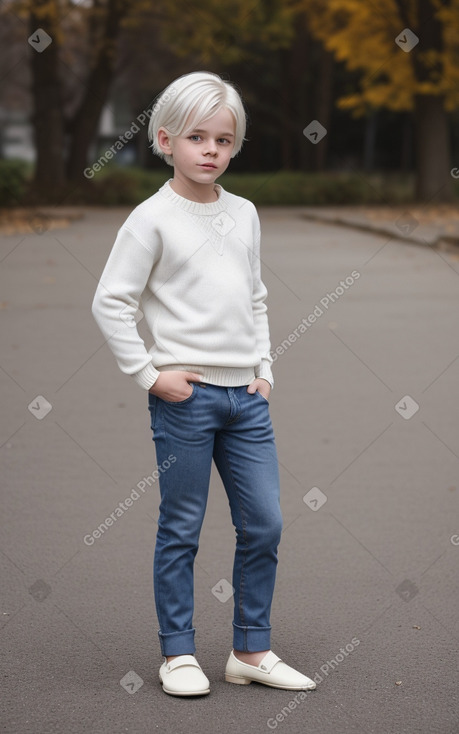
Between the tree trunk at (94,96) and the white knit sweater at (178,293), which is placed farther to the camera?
the tree trunk at (94,96)

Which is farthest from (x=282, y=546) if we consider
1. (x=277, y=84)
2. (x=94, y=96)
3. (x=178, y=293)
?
(x=277, y=84)

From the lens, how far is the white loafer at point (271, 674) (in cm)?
330

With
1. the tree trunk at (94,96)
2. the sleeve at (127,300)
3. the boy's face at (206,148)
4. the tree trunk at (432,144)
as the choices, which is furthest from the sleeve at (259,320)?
the tree trunk at (94,96)

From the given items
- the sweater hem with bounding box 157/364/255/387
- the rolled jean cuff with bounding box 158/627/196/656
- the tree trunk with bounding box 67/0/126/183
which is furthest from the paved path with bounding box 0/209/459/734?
the tree trunk with bounding box 67/0/126/183

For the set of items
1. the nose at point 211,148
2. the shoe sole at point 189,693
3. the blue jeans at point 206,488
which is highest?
the nose at point 211,148

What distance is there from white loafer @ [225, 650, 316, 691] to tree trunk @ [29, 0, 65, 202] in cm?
3013

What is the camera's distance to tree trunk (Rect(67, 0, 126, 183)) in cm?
3344

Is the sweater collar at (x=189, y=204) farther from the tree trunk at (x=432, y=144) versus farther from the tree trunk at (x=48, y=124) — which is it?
the tree trunk at (x=48, y=124)

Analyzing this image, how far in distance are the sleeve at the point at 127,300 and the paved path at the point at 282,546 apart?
96 cm

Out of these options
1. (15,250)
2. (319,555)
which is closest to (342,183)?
(15,250)

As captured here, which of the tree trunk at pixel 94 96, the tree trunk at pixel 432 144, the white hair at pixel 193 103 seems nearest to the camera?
the white hair at pixel 193 103

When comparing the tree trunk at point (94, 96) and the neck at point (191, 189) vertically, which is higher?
the tree trunk at point (94, 96)

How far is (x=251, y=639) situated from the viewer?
3.34 metres

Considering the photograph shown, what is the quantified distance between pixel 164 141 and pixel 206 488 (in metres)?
1.01
